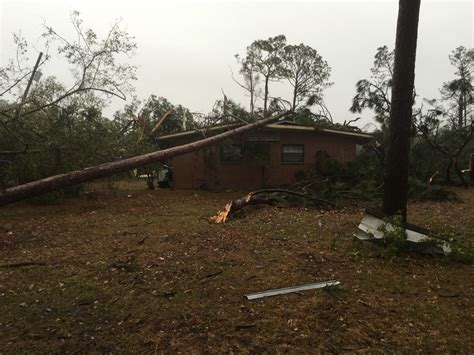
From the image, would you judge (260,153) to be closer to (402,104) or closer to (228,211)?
(228,211)

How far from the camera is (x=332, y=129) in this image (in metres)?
14.9

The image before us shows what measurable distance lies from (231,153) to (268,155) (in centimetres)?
164

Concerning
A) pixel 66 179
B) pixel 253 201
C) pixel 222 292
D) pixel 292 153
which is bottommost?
pixel 222 292

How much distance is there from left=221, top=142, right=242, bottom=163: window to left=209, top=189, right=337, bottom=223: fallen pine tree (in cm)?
444

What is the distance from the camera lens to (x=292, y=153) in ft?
49.0

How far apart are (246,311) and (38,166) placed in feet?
28.7

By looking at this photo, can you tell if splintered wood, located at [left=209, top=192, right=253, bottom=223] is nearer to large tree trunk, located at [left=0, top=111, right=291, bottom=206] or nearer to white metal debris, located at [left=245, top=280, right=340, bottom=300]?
large tree trunk, located at [left=0, top=111, right=291, bottom=206]

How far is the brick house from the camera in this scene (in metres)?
14.6

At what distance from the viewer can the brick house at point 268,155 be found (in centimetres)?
1459

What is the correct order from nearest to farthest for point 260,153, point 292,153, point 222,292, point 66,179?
point 222,292 → point 66,179 → point 260,153 → point 292,153

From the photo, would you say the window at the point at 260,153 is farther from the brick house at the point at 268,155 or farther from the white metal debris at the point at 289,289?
the white metal debris at the point at 289,289

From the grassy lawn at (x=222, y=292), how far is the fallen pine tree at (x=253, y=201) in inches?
28.3

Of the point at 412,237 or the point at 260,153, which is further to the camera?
the point at 260,153

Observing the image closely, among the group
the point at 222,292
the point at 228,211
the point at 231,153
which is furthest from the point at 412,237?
the point at 231,153
